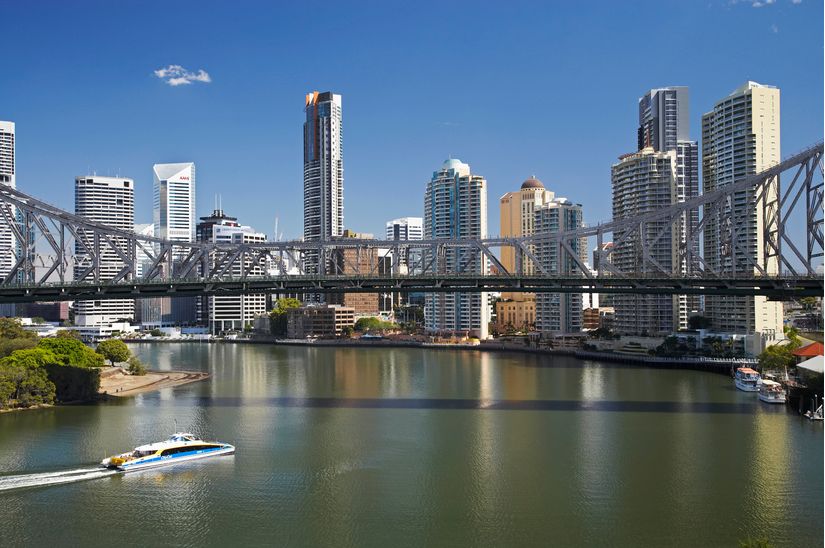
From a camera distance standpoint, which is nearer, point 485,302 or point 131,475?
point 131,475

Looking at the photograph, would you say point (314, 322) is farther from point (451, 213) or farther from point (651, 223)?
point (651, 223)

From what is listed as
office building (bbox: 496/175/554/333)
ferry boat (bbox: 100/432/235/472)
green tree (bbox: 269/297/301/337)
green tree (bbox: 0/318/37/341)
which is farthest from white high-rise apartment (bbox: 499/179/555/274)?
ferry boat (bbox: 100/432/235/472)

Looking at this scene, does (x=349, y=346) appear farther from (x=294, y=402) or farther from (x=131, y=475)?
(x=131, y=475)

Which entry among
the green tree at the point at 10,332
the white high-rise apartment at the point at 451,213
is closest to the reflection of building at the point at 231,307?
the white high-rise apartment at the point at 451,213

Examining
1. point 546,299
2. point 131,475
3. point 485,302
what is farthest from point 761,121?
point 131,475

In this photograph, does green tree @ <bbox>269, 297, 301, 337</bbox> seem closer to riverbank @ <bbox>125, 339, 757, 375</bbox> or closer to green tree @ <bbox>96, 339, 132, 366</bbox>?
riverbank @ <bbox>125, 339, 757, 375</bbox>

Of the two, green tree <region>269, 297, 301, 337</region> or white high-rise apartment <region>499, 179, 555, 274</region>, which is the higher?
white high-rise apartment <region>499, 179, 555, 274</region>

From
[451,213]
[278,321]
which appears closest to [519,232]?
[451,213]
